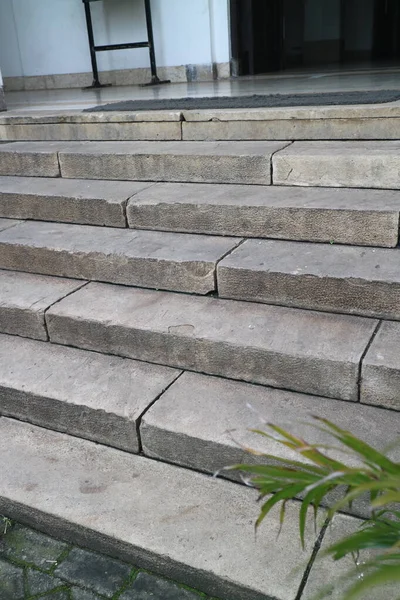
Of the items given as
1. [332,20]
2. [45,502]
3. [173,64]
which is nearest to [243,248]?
[45,502]

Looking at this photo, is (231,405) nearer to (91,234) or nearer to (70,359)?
(70,359)

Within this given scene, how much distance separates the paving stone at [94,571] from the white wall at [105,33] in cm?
666

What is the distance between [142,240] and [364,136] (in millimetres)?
1462

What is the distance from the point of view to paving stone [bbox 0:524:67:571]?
2.02 metres

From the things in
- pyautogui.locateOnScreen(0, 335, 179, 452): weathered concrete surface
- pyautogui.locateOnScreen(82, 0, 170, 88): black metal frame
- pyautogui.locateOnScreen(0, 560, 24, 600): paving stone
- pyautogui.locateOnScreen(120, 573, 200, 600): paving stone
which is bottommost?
pyautogui.locateOnScreen(120, 573, 200, 600): paving stone

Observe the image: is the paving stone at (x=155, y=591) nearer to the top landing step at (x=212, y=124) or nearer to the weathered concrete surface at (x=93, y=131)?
the top landing step at (x=212, y=124)

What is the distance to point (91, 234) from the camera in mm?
3252

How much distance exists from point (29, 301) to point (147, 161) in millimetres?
1246

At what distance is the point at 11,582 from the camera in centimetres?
193

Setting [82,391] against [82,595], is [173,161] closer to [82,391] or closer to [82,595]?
[82,391]

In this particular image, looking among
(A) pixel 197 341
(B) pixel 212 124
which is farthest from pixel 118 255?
(B) pixel 212 124

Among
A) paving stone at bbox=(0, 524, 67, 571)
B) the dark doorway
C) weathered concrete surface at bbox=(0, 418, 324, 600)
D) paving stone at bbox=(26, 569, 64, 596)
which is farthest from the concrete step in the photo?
the dark doorway

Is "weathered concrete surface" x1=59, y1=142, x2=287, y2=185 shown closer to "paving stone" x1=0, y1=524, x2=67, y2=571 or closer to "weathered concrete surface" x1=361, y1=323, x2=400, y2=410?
"weathered concrete surface" x1=361, y1=323, x2=400, y2=410

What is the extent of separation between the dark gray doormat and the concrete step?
42 centimetres
